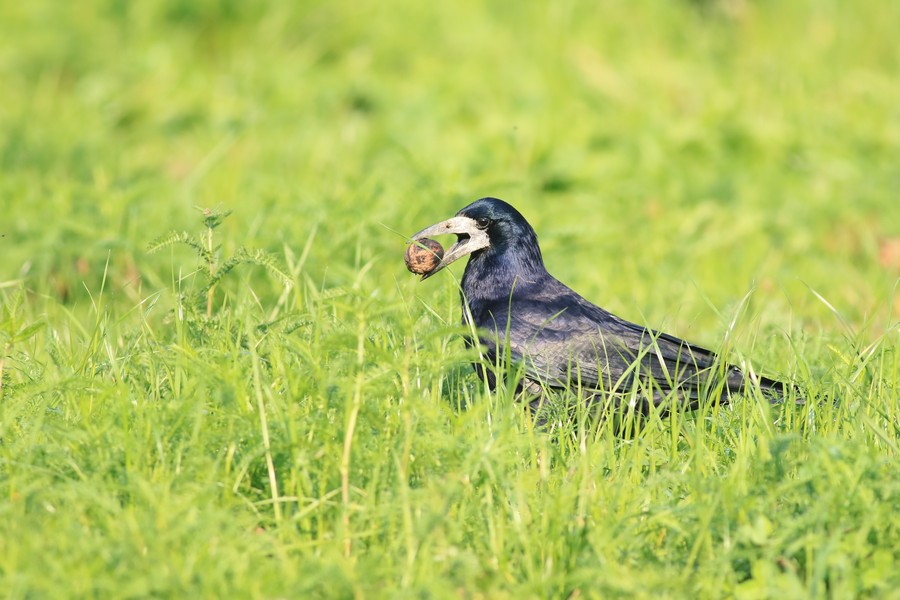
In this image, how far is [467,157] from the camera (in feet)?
24.7

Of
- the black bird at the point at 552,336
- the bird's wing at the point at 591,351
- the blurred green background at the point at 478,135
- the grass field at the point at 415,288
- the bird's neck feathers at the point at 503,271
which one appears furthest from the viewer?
the blurred green background at the point at 478,135

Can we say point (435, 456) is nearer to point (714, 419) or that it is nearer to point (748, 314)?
point (714, 419)

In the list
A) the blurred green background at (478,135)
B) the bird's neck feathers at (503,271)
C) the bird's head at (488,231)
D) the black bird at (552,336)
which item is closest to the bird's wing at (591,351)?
the black bird at (552,336)

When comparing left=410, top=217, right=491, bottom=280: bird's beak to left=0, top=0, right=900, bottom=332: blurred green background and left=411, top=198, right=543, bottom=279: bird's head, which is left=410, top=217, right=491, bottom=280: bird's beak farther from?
left=0, top=0, right=900, bottom=332: blurred green background

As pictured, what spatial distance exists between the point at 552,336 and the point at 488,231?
546mm

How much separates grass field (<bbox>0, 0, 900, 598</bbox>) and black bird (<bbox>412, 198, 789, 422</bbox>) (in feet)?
0.54

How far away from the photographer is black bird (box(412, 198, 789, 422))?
4.07 m

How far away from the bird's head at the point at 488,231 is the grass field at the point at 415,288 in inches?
12.0

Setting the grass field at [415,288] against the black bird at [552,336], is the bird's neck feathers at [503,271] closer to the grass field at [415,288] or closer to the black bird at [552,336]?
the black bird at [552,336]

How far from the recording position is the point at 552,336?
4.33 meters

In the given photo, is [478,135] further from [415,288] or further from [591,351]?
[591,351]

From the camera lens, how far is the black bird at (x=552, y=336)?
13.4 ft

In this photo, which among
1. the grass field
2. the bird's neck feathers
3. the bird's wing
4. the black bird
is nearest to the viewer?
the grass field

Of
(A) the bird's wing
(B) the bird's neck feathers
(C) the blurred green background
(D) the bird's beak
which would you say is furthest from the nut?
(C) the blurred green background
